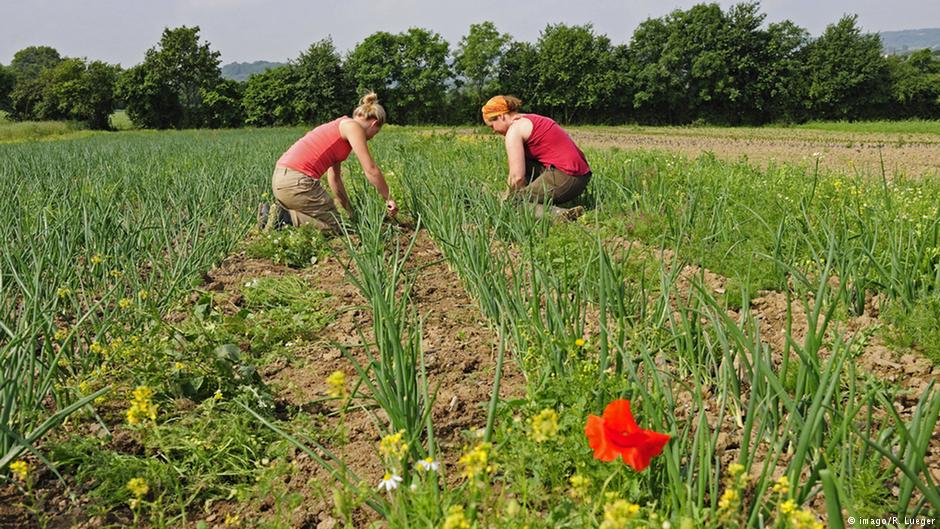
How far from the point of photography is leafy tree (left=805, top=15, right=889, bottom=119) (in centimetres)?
3156

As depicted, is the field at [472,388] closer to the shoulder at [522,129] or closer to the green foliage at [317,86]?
the shoulder at [522,129]

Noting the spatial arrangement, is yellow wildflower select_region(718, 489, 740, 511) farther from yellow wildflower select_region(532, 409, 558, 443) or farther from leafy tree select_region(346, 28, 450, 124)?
leafy tree select_region(346, 28, 450, 124)

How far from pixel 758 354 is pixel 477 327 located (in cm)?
150

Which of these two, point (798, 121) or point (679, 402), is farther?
point (798, 121)

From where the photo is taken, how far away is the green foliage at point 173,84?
37781 millimetres

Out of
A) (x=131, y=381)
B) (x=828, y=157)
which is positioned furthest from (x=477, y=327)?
(x=828, y=157)

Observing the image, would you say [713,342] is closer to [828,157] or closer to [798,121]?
[828,157]

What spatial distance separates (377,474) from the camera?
159cm

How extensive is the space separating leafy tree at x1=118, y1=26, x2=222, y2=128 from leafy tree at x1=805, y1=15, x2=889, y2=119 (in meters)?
34.1

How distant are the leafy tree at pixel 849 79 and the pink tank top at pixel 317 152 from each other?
110 feet

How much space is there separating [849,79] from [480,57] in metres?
19.6

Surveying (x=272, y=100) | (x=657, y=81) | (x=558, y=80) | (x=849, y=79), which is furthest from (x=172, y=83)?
(x=849, y=79)

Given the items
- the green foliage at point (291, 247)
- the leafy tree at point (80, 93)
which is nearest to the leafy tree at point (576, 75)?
the leafy tree at point (80, 93)

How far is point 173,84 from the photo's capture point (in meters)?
39.4
